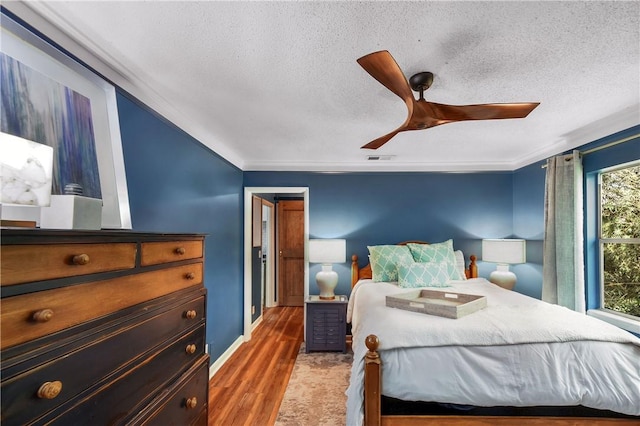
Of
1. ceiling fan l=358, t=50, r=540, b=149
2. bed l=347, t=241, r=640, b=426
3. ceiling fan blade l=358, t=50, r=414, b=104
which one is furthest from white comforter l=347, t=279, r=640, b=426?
ceiling fan blade l=358, t=50, r=414, b=104

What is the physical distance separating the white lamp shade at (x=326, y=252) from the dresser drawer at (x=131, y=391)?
226cm

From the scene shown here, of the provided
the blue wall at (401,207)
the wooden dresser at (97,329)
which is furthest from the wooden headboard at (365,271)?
the wooden dresser at (97,329)

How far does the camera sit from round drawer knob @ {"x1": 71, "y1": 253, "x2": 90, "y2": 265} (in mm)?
884

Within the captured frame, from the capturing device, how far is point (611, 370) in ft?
5.60

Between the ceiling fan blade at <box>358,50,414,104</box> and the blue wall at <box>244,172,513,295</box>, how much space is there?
2.59m

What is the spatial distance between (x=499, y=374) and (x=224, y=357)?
2.62 meters

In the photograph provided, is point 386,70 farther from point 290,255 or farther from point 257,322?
point 290,255

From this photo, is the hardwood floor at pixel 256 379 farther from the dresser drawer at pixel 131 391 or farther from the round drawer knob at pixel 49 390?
the round drawer knob at pixel 49 390

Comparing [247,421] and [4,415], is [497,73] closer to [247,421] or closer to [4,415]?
[4,415]

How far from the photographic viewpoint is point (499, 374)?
1.73 metres

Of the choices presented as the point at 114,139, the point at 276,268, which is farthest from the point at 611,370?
the point at 276,268

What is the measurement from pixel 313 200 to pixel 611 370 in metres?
3.19

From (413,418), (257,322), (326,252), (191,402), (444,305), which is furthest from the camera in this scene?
(257,322)

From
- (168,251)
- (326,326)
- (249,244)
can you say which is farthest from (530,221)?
(168,251)
